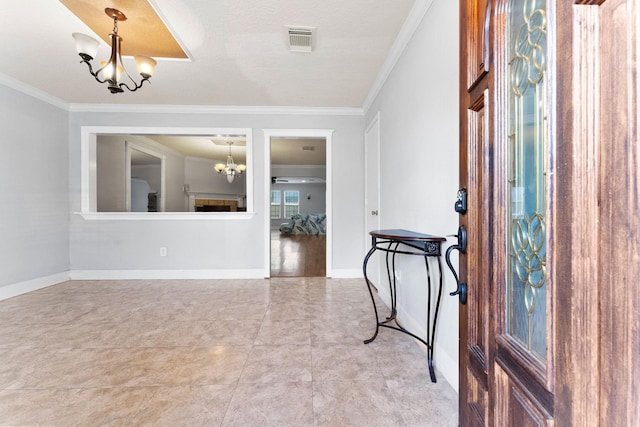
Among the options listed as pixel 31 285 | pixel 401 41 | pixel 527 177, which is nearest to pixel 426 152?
pixel 401 41

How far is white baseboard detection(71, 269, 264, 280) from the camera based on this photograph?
12.3ft

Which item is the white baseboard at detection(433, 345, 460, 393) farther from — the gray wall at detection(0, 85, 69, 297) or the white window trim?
the gray wall at detection(0, 85, 69, 297)

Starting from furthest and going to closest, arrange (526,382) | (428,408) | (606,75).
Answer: (428,408) → (526,382) → (606,75)

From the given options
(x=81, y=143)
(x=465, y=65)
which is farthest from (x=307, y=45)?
(x=81, y=143)

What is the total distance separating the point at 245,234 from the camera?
3859 mm

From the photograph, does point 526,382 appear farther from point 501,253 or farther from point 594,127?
point 594,127

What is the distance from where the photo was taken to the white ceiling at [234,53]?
1.94 meters

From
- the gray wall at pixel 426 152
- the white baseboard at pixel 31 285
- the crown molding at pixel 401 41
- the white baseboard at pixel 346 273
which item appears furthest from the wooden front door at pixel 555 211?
the white baseboard at pixel 31 285

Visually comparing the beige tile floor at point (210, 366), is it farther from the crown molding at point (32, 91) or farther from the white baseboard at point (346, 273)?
the crown molding at point (32, 91)

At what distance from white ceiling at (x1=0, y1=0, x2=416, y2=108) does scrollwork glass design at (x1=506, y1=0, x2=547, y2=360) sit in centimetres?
161

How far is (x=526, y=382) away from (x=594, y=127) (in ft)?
1.63

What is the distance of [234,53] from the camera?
8.18 ft

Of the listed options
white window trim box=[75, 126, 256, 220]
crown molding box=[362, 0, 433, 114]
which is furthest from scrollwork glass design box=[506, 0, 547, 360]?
white window trim box=[75, 126, 256, 220]

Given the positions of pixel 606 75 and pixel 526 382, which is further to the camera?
pixel 526 382
